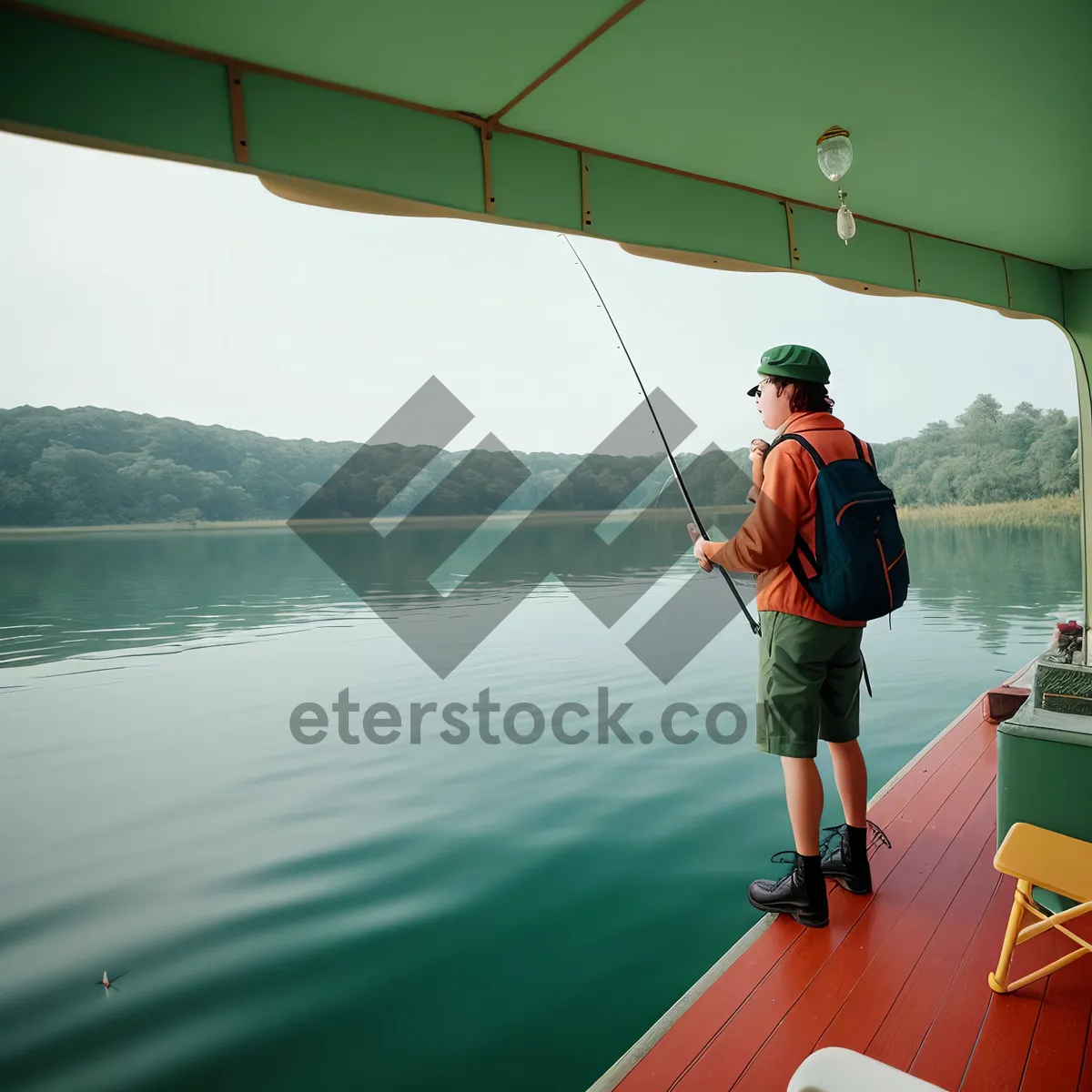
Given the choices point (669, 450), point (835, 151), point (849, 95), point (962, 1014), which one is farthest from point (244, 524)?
point (962, 1014)

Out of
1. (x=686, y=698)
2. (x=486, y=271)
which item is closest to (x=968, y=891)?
(x=686, y=698)

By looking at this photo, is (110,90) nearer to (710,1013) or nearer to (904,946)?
(710,1013)

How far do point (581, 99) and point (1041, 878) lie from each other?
2.00 metres

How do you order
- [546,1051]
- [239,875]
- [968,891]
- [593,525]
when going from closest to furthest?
1. [546,1051]
2. [968,891]
3. [239,875]
4. [593,525]

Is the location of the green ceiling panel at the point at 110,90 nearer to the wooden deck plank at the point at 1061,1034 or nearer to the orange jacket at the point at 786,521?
the orange jacket at the point at 786,521

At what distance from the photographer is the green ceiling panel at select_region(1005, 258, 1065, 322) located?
3.84m

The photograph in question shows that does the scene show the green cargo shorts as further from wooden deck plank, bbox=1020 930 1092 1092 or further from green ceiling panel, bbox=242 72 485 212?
green ceiling panel, bbox=242 72 485 212

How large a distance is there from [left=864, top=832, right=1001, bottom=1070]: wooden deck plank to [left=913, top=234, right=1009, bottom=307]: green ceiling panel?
7.97ft

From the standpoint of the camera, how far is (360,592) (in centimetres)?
1570

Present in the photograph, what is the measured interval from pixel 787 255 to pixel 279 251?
2198 inches

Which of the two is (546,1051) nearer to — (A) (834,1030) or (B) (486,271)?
(A) (834,1030)

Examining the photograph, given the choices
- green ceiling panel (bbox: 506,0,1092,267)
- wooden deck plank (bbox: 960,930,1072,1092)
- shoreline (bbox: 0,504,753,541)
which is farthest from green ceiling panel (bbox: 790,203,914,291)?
shoreline (bbox: 0,504,753,541)

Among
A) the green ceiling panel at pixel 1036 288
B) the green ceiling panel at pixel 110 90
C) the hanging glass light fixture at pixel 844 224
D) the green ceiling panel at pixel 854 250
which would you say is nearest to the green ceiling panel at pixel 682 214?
the green ceiling panel at pixel 854 250

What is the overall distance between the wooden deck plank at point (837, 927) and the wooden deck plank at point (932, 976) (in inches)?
4.5
